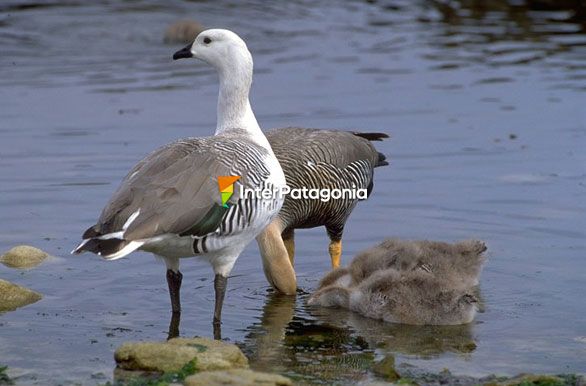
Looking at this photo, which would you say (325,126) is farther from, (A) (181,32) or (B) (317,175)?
(A) (181,32)

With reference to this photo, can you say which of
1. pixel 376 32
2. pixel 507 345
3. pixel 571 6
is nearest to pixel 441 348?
pixel 507 345

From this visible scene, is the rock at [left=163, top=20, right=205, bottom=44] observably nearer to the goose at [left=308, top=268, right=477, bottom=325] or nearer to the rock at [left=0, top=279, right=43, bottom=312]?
the rock at [left=0, top=279, right=43, bottom=312]

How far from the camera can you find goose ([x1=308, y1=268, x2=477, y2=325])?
29.1ft

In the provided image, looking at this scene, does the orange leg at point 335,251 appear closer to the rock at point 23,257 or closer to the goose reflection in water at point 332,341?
the goose reflection in water at point 332,341

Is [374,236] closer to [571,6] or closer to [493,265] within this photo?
[493,265]

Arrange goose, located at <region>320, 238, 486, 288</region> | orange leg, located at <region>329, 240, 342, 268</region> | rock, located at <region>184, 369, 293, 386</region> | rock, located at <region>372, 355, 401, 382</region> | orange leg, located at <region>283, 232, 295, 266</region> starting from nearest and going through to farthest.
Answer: rock, located at <region>184, 369, 293, 386</region>
rock, located at <region>372, 355, 401, 382</region>
goose, located at <region>320, 238, 486, 288</region>
orange leg, located at <region>329, 240, 342, 268</region>
orange leg, located at <region>283, 232, 295, 266</region>

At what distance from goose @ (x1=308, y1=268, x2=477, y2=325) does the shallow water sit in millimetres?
112

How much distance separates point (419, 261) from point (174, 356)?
8.78ft

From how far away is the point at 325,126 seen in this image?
607 inches

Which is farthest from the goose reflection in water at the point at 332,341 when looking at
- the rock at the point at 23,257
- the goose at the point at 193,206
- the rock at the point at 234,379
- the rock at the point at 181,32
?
the rock at the point at 181,32

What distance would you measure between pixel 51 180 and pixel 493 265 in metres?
5.08

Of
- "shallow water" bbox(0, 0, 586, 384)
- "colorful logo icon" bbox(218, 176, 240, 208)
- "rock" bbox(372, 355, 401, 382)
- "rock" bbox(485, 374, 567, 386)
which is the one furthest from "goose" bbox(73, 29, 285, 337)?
"rock" bbox(485, 374, 567, 386)

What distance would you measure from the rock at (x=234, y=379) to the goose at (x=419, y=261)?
2795 millimetres

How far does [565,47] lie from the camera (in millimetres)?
21047
